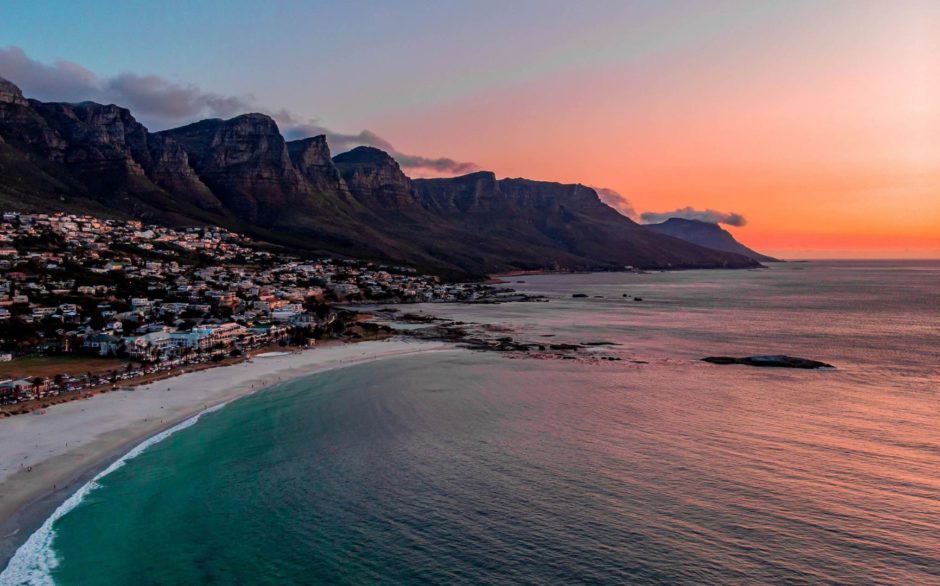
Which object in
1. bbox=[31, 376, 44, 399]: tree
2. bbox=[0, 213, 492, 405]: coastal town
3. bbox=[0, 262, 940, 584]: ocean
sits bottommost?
bbox=[0, 262, 940, 584]: ocean

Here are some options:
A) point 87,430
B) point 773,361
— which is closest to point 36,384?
point 87,430

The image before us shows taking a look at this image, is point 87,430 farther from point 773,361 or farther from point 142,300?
point 773,361

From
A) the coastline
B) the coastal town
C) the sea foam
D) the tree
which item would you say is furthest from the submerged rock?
the tree

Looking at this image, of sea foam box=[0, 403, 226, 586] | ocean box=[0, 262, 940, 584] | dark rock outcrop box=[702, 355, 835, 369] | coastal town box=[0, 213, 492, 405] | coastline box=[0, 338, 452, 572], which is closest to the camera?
sea foam box=[0, 403, 226, 586]

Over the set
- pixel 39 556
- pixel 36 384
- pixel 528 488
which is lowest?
pixel 39 556

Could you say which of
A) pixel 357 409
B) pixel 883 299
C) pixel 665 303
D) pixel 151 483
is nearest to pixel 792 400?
pixel 357 409

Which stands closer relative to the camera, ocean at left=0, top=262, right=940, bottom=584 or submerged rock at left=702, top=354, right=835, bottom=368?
ocean at left=0, top=262, right=940, bottom=584

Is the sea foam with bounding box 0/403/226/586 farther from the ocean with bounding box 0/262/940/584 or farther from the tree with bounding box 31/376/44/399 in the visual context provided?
the tree with bounding box 31/376/44/399
